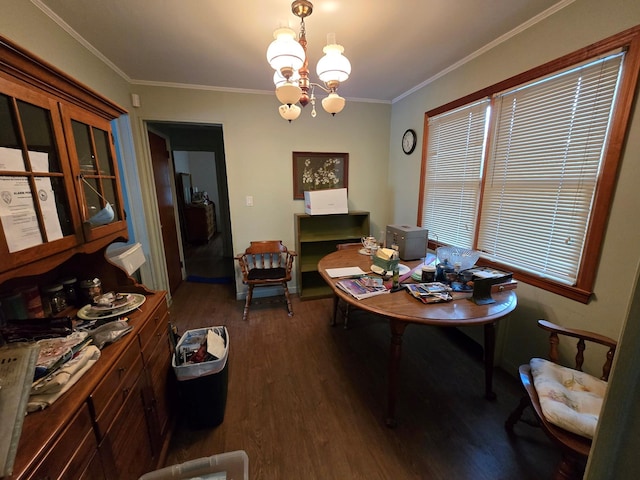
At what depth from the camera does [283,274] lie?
2.84 m

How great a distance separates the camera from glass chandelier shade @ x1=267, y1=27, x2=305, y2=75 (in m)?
1.24

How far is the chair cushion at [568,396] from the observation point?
3.17ft

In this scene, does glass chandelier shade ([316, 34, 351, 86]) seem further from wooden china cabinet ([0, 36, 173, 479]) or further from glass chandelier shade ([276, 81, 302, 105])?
wooden china cabinet ([0, 36, 173, 479])

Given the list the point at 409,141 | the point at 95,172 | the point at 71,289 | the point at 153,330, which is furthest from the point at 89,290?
the point at 409,141

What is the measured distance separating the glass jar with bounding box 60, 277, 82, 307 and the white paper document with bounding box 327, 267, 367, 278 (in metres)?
1.41

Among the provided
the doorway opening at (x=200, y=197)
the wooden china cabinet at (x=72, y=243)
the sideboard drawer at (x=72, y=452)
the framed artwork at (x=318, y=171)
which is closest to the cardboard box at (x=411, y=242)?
the framed artwork at (x=318, y=171)

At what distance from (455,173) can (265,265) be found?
2.37m

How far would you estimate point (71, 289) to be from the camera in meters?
1.28

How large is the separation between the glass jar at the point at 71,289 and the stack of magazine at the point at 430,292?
1.81 meters

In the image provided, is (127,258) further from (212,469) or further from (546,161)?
(546,161)

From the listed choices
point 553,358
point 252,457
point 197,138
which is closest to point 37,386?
point 252,457

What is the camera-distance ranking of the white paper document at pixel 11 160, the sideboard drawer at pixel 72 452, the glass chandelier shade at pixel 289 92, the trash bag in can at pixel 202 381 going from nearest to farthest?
1. the sideboard drawer at pixel 72 452
2. the white paper document at pixel 11 160
3. the glass chandelier shade at pixel 289 92
4. the trash bag in can at pixel 202 381

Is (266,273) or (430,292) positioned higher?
(430,292)

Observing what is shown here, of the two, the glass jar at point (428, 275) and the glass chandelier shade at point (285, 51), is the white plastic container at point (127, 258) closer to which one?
the glass chandelier shade at point (285, 51)
